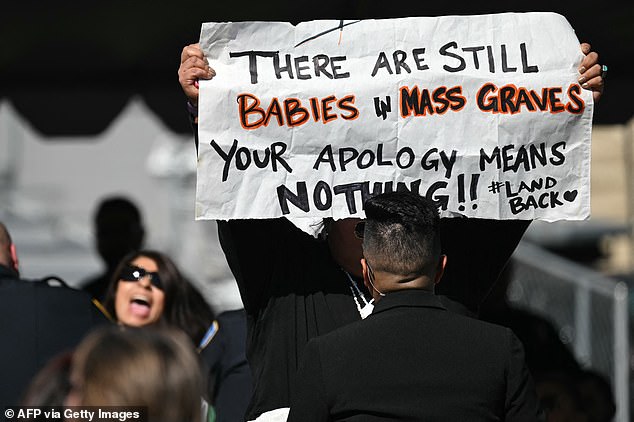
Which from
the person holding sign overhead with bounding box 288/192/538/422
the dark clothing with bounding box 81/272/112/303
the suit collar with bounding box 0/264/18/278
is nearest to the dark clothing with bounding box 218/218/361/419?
the person holding sign overhead with bounding box 288/192/538/422

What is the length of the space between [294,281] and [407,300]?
0.68 meters

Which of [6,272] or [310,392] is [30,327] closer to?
[6,272]

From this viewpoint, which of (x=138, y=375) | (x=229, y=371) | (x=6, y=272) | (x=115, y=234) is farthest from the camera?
(x=115, y=234)

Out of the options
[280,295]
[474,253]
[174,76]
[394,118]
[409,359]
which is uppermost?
[174,76]

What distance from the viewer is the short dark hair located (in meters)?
3.28

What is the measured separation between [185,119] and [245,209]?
447 centimetres

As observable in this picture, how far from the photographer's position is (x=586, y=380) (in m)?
5.96

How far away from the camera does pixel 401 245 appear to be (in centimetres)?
328

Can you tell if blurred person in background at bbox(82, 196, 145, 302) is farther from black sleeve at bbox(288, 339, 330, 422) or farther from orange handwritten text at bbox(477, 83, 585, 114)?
black sleeve at bbox(288, 339, 330, 422)

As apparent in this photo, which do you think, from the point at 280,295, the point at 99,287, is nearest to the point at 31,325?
the point at 280,295

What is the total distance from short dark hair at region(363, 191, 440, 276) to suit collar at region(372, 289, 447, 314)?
58 mm

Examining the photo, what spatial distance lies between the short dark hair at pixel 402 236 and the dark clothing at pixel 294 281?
487 mm

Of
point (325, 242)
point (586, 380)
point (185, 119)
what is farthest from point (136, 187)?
point (325, 242)

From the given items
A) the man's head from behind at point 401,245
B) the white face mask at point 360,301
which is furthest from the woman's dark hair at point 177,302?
the man's head from behind at point 401,245
